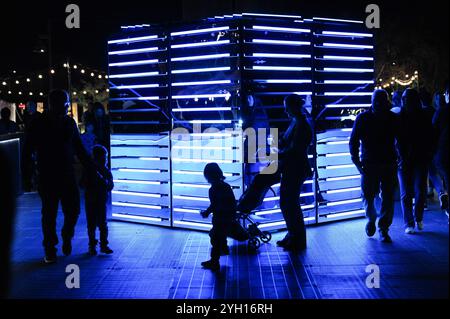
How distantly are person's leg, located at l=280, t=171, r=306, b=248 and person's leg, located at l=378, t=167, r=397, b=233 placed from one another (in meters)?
1.22

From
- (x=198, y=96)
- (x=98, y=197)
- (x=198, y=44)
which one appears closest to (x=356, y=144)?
(x=198, y=96)

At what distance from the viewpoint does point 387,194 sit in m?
7.74

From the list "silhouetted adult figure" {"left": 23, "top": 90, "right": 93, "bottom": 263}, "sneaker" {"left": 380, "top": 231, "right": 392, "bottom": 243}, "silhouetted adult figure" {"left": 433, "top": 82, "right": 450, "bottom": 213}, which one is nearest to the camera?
"silhouetted adult figure" {"left": 433, "top": 82, "right": 450, "bottom": 213}

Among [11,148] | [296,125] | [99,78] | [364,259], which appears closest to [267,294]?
[364,259]

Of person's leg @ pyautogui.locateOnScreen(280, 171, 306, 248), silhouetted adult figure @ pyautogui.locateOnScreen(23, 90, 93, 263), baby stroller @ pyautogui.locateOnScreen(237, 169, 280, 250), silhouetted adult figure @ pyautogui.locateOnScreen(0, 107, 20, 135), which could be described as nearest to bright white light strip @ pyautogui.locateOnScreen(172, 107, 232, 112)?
baby stroller @ pyautogui.locateOnScreen(237, 169, 280, 250)

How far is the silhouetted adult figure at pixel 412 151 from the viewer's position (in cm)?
805

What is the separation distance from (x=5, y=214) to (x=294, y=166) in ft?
15.1

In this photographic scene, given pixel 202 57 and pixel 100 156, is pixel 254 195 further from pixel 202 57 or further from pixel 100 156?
pixel 202 57

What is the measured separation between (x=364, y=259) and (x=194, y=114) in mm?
3575

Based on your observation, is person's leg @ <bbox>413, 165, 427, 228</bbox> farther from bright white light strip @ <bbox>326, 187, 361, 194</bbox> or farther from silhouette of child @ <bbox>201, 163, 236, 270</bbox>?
silhouette of child @ <bbox>201, 163, 236, 270</bbox>

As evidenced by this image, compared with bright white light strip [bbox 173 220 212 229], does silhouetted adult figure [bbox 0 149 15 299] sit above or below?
above

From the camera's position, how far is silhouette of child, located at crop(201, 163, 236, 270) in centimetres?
672
